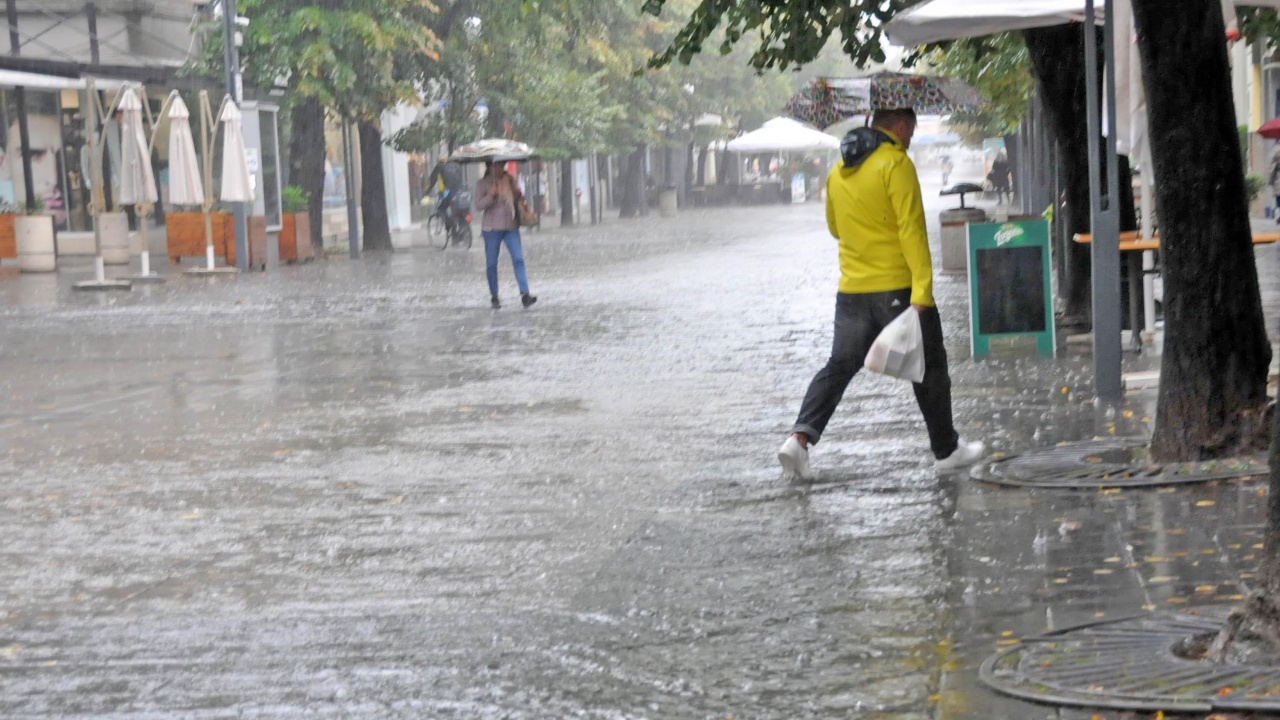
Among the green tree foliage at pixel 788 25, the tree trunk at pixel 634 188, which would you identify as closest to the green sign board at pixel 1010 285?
the green tree foliage at pixel 788 25

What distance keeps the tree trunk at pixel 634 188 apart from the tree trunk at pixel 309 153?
22.5 m

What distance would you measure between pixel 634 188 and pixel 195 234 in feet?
93.1

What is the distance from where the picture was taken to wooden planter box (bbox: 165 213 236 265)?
28422mm

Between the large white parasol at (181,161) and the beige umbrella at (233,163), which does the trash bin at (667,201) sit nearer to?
the beige umbrella at (233,163)

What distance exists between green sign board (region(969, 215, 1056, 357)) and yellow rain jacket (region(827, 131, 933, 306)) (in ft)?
13.1

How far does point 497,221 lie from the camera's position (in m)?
19.1

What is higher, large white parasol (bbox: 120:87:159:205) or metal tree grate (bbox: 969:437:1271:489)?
large white parasol (bbox: 120:87:159:205)

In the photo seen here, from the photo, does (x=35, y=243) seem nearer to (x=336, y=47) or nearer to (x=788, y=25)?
(x=336, y=47)

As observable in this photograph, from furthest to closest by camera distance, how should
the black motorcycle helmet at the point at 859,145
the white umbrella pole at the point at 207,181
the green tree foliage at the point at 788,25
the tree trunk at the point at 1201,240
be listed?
the white umbrella pole at the point at 207,181
the green tree foliage at the point at 788,25
the black motorcycle helmet at the point at 859,145
the tree trunk at the point at 1201,240

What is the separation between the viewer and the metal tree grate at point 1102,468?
24.5 feet

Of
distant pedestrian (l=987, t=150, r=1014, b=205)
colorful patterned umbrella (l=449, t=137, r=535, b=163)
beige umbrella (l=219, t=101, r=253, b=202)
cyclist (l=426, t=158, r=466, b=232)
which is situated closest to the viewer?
colorful patterned umbrella (l=449, t=137, r=535, b=163)

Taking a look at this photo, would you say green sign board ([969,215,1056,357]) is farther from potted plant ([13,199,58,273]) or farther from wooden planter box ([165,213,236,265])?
potted plant ([13,199,58,273])

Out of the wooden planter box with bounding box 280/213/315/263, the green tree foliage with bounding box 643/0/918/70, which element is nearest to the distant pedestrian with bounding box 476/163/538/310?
the green tree foliage with bounding box 643/0/918/70

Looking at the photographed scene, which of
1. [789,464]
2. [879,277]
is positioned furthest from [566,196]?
[789,464]
